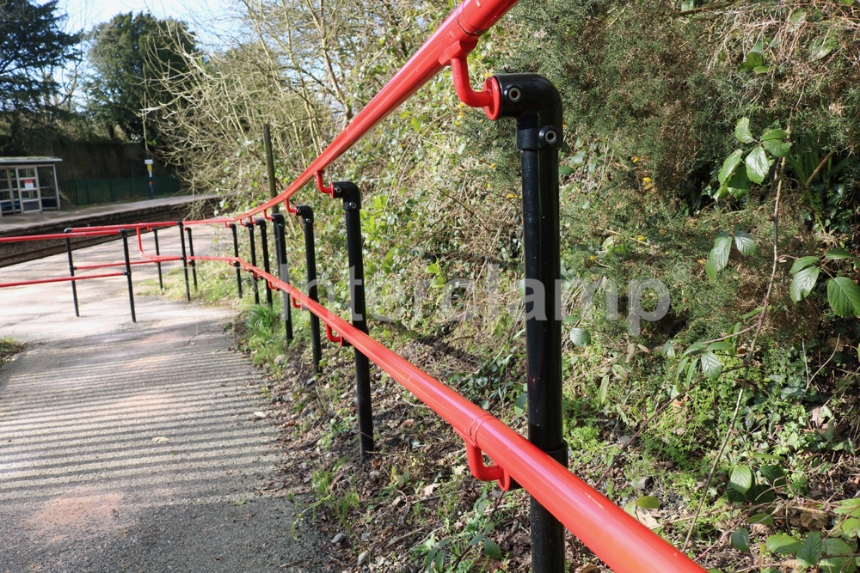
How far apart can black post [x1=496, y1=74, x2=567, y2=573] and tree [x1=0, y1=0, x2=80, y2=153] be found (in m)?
39.8

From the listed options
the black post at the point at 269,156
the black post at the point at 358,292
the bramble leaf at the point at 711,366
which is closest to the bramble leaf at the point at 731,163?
the bramble leaf at the point at 711,366

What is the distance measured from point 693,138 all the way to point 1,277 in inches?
557

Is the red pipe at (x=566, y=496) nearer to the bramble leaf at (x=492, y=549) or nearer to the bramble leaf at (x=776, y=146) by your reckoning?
the bramble leaf at (x=492, y=549)

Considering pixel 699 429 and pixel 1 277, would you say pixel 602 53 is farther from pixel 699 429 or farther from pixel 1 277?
pixel 1 277

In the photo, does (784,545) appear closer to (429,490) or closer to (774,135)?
(774,135)

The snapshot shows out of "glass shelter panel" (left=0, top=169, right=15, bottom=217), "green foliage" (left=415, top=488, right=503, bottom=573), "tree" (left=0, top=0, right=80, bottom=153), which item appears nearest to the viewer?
"green foliage" (left=415, top=488, right=503, bottom=573)

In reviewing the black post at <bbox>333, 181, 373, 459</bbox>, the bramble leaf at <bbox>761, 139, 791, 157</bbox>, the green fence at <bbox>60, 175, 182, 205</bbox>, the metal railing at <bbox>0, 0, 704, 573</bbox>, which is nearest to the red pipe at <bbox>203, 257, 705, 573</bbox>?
the metal railing at <bbox>0, 0, 704, 573</bbox>

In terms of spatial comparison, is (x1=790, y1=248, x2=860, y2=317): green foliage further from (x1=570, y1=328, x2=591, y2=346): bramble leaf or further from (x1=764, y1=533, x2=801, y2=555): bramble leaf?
(x1=570, y1=328, x2=591, y2=346): bramble leaf

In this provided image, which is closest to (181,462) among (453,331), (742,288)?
(453,331)

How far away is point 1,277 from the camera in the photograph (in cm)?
1305

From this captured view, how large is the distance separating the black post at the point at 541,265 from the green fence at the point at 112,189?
1453 inches

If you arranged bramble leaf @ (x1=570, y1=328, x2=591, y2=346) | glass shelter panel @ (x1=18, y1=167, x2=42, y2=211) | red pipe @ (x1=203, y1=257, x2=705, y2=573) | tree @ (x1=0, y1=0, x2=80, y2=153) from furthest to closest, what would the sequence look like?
tree @ (x1=0, y1=0, x2=80, y2=153) < glass shelter panel @ (x1=18, y1=167, x2=42, y2=211) < bramble leaf @ (x1=570, y1=328, x2=591, y2=346) < red pipe @ (x1=203, y1=257, x2=705, y2=573)

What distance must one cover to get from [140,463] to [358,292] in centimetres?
140

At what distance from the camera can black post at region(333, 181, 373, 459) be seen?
278 cm
